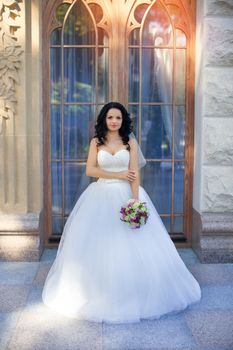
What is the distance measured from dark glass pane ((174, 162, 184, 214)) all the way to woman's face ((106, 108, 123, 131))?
170cm

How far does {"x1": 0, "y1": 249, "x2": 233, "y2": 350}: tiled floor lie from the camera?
11.2 feet

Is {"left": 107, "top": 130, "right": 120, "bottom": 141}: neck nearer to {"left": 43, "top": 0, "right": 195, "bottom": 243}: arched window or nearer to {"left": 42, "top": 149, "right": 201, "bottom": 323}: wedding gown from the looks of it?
{"left": 42, "top": 149, "right": 201, "bottom": 323}: wedding gown

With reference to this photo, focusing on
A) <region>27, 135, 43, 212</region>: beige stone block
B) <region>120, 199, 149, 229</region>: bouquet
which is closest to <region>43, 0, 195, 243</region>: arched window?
<region>27, 135, 43, 212</region>: beige stone block

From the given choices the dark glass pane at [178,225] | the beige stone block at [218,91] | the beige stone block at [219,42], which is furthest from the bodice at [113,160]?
the dark glass pane at [178,225]

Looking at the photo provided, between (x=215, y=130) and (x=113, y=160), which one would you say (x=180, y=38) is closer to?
(x=215, y=130)

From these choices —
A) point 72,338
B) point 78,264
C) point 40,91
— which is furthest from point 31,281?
point 40,91

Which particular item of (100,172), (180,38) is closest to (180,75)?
(180,38)

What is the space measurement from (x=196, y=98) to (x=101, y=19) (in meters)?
1.43

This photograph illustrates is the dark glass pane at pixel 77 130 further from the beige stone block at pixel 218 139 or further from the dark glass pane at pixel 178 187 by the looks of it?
the beige stone block at pixel 218 139

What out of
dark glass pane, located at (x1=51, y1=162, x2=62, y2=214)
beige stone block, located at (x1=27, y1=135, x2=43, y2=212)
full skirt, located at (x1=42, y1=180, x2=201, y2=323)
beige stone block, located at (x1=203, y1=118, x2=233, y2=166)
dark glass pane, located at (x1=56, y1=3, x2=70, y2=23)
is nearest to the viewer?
full skirt, located at (x1=42, y1=180, x2=201, y2=323)

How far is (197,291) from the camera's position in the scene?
4.28 m

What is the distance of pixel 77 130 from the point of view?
576 cm

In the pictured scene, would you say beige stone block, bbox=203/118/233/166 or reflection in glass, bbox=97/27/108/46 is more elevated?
reflection in glass, bbox=97/27/108/46

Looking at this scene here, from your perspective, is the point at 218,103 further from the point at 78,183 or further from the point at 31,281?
the point at 31,281
